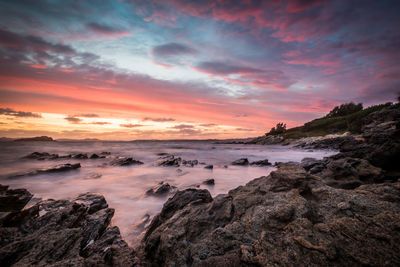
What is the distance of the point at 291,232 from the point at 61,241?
472cm

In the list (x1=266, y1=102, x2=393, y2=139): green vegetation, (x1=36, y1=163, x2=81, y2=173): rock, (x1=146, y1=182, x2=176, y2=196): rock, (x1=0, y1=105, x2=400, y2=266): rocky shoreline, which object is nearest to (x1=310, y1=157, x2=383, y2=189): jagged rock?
(x1=0, y1=105, x2=400, y2=266): rocky shoreline

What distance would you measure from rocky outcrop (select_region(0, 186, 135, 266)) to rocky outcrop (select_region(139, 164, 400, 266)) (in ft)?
2.77

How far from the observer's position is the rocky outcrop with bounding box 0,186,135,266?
134 inches

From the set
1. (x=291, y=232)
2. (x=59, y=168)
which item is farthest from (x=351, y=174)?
(x=59, y=168)

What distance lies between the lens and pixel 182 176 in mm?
15484

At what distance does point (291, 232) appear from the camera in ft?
9.30

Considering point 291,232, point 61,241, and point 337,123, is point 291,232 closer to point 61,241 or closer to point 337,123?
point 61,241

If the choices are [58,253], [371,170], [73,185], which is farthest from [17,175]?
[371,170]

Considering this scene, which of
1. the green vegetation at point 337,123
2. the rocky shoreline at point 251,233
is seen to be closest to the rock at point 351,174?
the rocky shoreline at point 251,233

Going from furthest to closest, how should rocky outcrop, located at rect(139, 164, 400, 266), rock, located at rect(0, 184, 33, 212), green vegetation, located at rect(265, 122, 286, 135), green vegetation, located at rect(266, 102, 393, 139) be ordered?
green vegetation, located at rect(265, 122, 286, 135) < green vegetation, located at rect(266, 102, 393, 139) < rock, located at rect(0, 184, 33, 212) < rocky outcrop, located at rect(139, 164, 400, 266)

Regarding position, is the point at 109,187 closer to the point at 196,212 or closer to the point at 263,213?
the point at 196,212

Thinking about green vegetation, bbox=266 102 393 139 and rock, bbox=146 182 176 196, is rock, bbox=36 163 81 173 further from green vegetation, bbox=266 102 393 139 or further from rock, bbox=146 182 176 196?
green vegetation, bbox=266 102 393 139

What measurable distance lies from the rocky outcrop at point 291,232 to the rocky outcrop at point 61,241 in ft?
2.77

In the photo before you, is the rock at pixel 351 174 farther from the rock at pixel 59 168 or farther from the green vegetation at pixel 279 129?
the green vegetation at pixel 279 129
